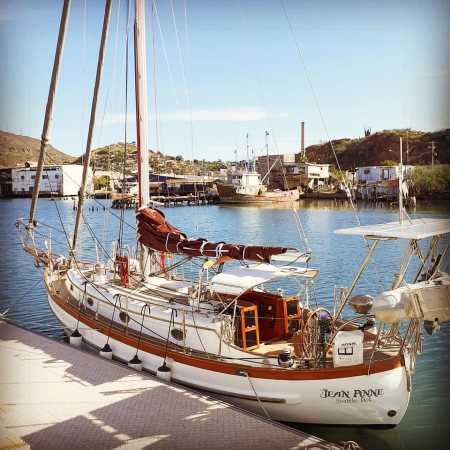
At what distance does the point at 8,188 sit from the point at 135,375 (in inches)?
4335

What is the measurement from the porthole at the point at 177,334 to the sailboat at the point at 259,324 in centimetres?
3

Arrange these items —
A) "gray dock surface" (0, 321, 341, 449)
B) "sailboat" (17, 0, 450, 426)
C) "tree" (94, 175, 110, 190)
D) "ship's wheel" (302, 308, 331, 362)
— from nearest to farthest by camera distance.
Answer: "gray dock surface" (0, 321, 341, 449) → "sailboat" (17, 0, 450, 426) → "ship's wheel" (302, 308, 331, 362) → "tree" (94, 175, 110, 190)

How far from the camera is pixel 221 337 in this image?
11.0 m

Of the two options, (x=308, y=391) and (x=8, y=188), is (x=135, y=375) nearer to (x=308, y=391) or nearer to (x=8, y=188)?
(x=308, y=391)

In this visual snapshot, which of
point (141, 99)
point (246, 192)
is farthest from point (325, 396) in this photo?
point (246, 192)

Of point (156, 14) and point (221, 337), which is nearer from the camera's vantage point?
point (221, 337)

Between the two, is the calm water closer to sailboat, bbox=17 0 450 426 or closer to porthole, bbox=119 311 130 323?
sailboat, bbox=17 0 450 426

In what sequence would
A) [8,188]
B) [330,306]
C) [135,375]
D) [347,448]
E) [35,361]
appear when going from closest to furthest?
[347,448], [135,375], [35,361], [330,306], [8,188]

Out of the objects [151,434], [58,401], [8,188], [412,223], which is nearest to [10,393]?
[58,401]

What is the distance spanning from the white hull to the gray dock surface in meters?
0.61

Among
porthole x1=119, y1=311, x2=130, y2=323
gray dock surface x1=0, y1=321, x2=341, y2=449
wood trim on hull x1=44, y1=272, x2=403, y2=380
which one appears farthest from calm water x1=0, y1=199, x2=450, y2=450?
porthole x1=119, y1=311, x2=130, y2=323

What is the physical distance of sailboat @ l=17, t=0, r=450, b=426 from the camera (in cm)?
952

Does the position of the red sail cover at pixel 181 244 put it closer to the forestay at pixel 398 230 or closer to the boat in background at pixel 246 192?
the forestay at pixel 398 230

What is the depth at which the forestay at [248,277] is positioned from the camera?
11.2 m
